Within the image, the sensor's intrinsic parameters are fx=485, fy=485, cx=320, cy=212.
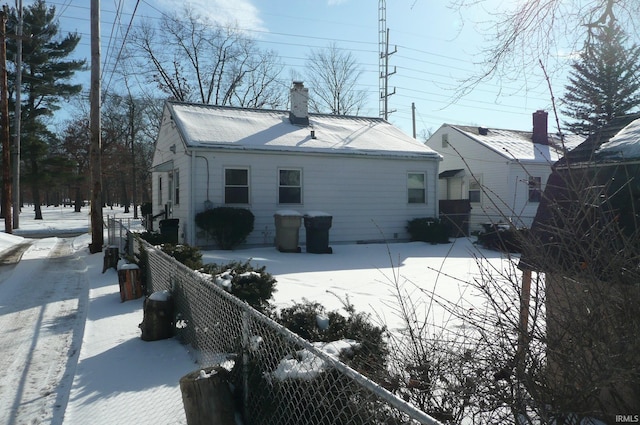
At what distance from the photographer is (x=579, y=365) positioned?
6.39ft

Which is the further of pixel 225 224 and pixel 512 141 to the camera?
pixel 512 141

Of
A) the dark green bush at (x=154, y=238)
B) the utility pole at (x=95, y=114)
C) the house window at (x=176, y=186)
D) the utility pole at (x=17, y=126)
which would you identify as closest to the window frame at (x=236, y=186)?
the dark green bush at (x=154, y=238)

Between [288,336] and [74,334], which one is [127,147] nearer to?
[74,334]

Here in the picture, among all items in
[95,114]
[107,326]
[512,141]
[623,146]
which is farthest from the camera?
[512,141]

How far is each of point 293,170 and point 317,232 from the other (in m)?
2.63

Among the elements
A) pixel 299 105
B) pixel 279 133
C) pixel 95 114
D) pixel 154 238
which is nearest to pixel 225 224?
pixel 154 238

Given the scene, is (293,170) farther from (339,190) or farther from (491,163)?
(491,163)

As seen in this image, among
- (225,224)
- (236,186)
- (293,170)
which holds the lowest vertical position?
(225,224)

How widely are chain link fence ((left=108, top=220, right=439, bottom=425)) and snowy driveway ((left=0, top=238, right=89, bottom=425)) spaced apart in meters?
1.32

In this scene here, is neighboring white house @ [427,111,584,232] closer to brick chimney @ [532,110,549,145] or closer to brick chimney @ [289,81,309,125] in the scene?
brick chimney @ [532,110,549,145]

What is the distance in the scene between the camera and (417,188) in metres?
17.3

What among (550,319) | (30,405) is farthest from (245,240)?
(550,319)

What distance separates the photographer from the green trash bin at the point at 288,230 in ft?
45.3

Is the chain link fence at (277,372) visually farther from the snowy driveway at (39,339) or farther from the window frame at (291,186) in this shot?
the window frame at (291,186)
